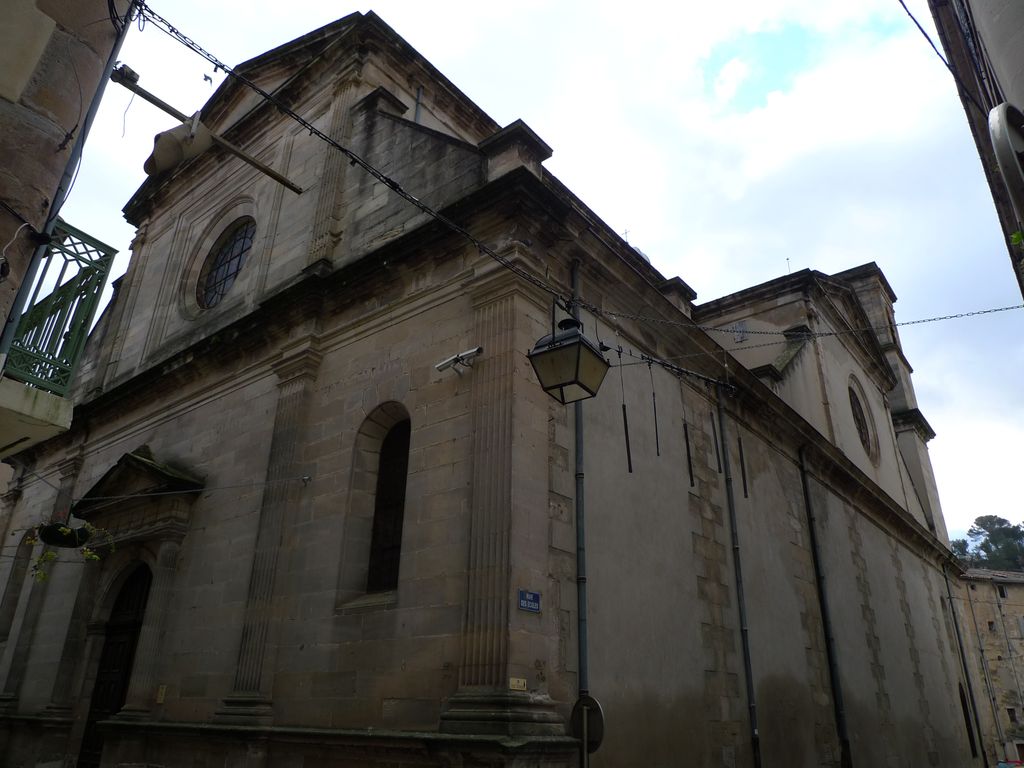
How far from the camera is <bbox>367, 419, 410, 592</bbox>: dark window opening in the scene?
311 inches

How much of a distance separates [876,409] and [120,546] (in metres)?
19.4

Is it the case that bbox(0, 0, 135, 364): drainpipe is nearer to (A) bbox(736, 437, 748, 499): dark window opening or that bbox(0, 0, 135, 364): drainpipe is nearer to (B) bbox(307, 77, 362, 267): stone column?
(B) bbox(307, 77, 362, 267): stone column

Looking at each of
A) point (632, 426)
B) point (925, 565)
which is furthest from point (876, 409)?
point (632, 426)

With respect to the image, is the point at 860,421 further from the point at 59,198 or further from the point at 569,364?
the point at 59,198

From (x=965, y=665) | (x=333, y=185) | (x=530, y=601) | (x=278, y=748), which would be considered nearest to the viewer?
(x=530, y=601)

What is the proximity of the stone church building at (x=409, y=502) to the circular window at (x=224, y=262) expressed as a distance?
0.21 feet

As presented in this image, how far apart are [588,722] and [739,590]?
4572 mm

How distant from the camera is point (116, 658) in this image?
1062 cm

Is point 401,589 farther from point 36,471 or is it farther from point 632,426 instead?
point 36,471

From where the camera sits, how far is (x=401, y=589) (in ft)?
23.5

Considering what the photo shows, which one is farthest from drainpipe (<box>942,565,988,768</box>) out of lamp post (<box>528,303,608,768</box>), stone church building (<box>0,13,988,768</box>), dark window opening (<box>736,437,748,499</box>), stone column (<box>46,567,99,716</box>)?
stone column (<box>46,567,99,716</box>)

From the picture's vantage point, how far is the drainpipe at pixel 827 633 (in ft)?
39.0

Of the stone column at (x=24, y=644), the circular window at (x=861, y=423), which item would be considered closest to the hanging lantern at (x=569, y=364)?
the stone column at (x=24, y=644)

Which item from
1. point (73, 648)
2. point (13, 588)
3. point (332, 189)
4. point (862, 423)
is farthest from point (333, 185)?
point (862, 423)
